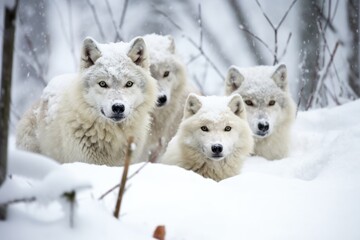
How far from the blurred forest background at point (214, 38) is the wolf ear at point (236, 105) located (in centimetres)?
322

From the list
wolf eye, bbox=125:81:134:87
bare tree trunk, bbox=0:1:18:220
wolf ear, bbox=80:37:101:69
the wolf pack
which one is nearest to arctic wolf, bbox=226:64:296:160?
the wolf pack

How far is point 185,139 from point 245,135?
0.68 m

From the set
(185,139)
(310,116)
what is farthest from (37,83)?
(185,139)

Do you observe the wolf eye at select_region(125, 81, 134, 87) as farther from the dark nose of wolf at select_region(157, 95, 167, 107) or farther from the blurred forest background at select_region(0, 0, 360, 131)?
the blurred forest background at select_region(0, 0, 360, 131)

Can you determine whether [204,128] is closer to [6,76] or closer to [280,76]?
[280,76]

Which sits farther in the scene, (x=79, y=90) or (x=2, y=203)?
(x=79, y=90)

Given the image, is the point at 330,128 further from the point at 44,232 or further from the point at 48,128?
the point at 44,232

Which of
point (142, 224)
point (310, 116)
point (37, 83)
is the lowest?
point (37, 83)

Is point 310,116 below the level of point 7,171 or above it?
below

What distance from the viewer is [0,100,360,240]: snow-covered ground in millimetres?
2373

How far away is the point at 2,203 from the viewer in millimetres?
2262

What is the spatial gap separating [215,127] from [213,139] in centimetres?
19

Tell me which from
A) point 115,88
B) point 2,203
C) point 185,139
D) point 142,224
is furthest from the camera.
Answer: point 185,139

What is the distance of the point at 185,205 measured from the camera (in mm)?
3123
